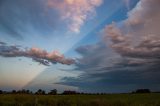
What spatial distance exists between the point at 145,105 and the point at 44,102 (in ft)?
34.1

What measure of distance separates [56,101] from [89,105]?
4048 millimetres

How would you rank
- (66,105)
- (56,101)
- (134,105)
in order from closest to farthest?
1. (134,105)
2. (66,105)
3. (56,101)

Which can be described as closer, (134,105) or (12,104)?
(134,105)

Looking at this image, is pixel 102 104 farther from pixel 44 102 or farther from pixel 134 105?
pixel 44 102

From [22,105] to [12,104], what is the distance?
262 centimetres

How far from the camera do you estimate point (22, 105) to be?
31.4m

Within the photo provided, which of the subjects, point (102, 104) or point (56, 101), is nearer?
point (102, 104)

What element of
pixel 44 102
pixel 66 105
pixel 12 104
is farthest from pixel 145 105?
pixel 12 104

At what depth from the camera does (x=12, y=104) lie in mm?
33594

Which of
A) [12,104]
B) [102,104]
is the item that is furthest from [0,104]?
[102,104]

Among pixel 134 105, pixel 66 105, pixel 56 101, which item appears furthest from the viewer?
pixel 56 101

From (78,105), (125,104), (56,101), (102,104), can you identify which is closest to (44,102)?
(56,101)

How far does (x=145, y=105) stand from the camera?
31344 millimetres

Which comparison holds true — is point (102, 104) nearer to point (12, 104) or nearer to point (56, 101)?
point (56, 101)
